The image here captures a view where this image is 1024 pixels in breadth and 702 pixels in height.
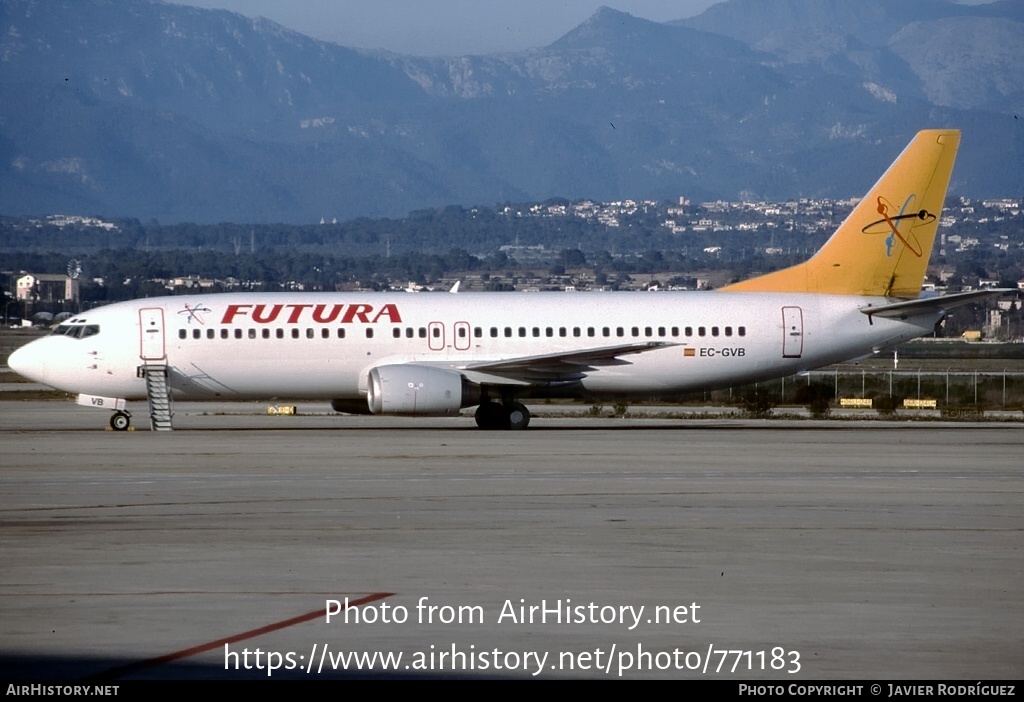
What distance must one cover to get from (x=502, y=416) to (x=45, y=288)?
134 meters

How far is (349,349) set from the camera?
34625mm

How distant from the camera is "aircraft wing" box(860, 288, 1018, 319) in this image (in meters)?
34.4

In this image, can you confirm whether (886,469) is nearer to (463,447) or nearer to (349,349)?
(463,447)

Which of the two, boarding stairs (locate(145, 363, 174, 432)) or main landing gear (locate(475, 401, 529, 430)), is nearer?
boarding stairs (locate(145, 363, 174, 432))

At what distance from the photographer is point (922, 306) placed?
35.1 meters

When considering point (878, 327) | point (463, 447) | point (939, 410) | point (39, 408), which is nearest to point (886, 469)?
point (463, 447)

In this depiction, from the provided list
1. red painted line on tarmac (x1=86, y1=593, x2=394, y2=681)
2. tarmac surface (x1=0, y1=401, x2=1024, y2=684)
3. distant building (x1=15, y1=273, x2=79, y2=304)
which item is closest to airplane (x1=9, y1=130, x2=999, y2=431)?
tarmac surface (x1=0, y1=401, x2=1024, y2=684)

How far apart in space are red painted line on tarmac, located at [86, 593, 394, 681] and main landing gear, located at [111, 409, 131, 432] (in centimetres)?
2220

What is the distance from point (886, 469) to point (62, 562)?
15.0m

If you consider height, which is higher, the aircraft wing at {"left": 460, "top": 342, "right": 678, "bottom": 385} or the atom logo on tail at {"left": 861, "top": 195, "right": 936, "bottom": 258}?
the atom logo on tail at {"left": 861, "top": 195, "right": 936, "bottom": 258}

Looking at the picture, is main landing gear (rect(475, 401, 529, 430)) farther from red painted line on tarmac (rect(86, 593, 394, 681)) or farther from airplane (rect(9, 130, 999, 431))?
red painted line on tarmac (rect(86, 593, 394, 681))

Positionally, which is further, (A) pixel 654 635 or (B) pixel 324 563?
(B) pixel 324 563

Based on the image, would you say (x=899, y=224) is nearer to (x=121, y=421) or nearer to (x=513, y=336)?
(x=513, y=336)

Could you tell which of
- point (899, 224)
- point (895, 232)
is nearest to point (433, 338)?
point (895, 232)
